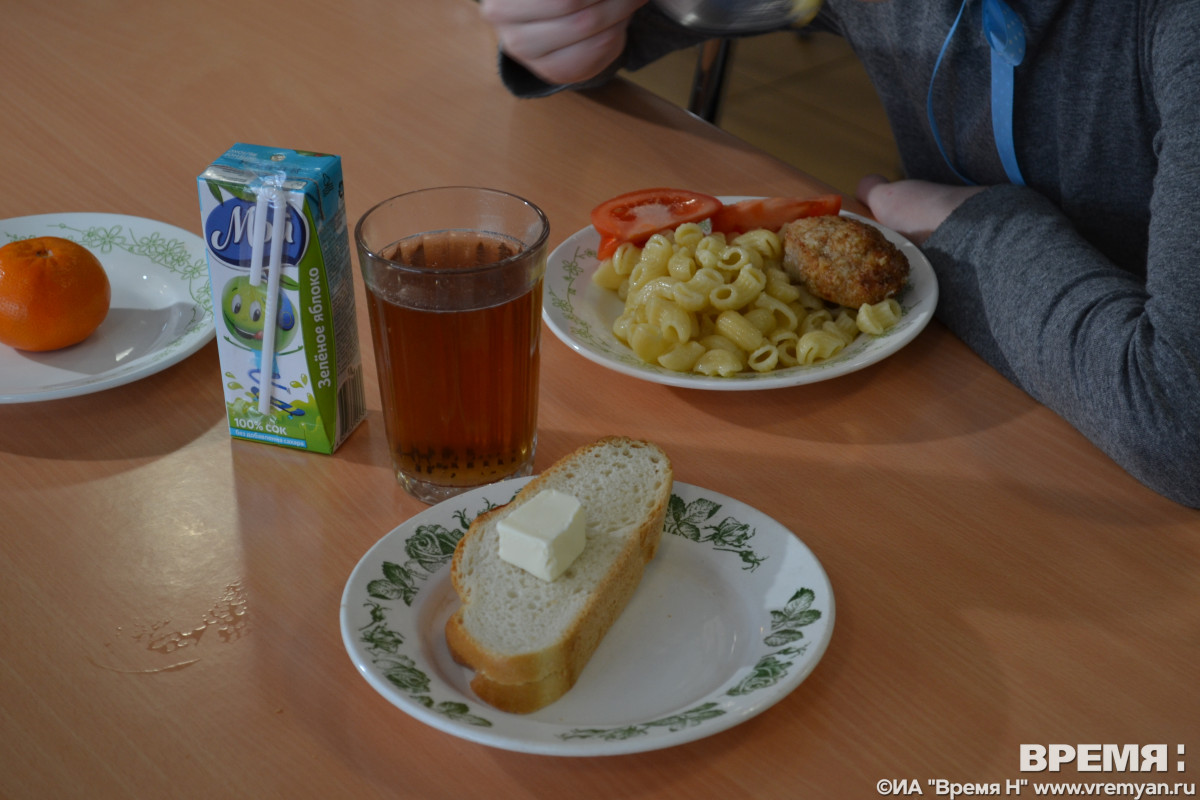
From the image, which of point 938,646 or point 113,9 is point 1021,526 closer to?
point 938,646

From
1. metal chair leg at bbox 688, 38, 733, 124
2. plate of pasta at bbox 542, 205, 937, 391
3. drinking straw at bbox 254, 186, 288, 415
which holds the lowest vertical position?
metal chair leg at bbox 688, 38, 733, 124

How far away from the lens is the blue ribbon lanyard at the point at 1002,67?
121 cm

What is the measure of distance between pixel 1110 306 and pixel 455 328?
0.63 meters

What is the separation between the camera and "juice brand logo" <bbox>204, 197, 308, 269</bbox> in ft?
2.53

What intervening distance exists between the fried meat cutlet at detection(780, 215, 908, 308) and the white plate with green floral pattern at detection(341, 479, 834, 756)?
0.33 metres

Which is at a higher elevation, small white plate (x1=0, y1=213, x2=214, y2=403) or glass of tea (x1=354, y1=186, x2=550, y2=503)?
glass of tea (x1=354, y1=186, x2=550, y2=503)

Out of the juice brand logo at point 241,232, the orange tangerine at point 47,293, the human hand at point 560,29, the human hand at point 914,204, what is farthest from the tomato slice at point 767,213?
the orange tangerine at point 47,293

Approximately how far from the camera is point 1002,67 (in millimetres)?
1264

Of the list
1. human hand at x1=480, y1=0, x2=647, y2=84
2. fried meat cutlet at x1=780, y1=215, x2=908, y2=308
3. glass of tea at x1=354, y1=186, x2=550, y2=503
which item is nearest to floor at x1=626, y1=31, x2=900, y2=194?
human hand at x1=480, y1=0, x2=647, y2=84

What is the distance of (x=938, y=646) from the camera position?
0.75 m

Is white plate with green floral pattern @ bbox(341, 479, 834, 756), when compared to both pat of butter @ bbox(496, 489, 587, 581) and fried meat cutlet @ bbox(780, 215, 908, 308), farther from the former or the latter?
fried meat cutlet @ bbox(780, 215, 908, 308)

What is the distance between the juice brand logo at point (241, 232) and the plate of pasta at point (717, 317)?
0.97ft

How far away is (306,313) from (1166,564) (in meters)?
0.71

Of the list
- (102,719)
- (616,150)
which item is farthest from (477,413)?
(616,150)
